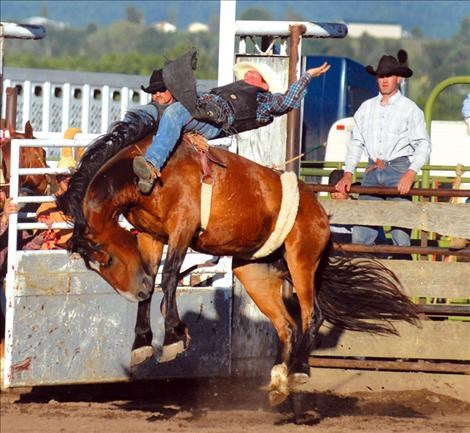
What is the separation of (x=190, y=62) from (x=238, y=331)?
2.50 meters

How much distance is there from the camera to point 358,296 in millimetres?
8703

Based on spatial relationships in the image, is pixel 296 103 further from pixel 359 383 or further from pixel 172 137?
pixel 359 383

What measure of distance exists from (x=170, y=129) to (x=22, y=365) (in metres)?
2.15

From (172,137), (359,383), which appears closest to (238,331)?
(359,383)

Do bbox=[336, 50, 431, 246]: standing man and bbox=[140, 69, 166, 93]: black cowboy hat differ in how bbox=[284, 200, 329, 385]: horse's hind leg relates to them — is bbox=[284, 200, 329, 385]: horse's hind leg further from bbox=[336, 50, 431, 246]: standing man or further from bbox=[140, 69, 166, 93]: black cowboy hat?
bbox=[140, 69, 166, 93]: black cowboy hat

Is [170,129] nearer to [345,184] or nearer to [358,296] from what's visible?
[345,184]

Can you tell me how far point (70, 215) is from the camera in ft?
24.0

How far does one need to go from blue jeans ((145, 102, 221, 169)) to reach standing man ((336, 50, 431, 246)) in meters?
1.72

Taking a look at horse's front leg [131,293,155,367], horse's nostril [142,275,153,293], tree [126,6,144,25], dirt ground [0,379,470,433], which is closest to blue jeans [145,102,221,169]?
horse's nostril [142,275,153,293]

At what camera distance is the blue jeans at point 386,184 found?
9.16 meters

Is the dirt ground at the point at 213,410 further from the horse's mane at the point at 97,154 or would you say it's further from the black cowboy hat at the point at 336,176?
the black cowboy hat at the point at 336,176

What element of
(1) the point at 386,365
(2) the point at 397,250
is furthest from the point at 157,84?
(1) the point at 386,365

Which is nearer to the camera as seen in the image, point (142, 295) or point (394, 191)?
point (142, 295)

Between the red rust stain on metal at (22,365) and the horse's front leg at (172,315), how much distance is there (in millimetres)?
1454
